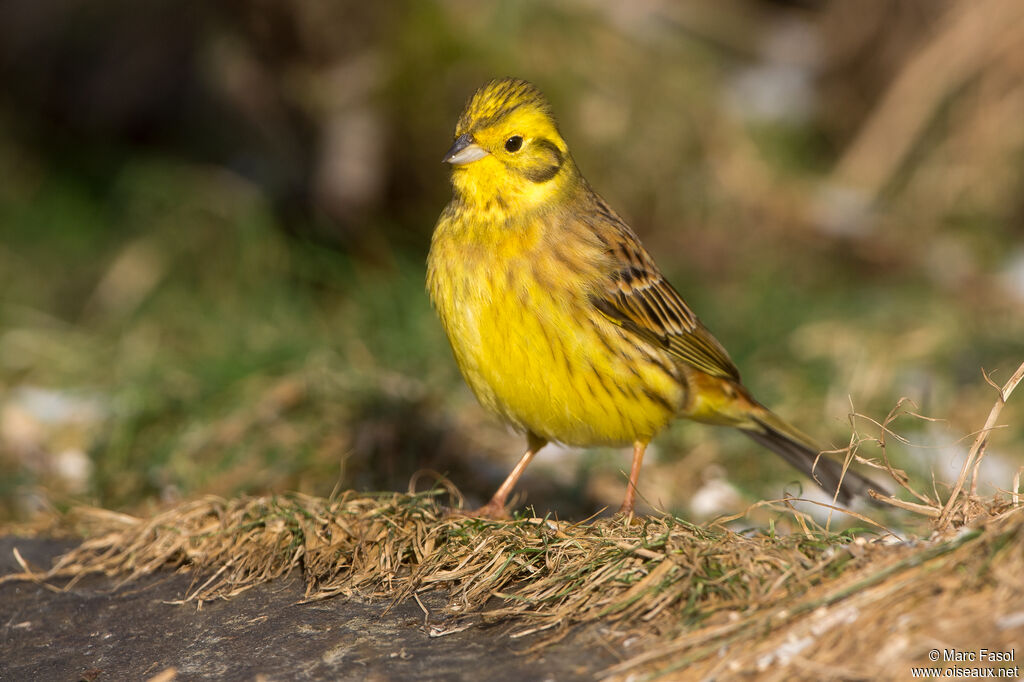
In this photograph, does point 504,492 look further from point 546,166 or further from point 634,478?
point 546,166

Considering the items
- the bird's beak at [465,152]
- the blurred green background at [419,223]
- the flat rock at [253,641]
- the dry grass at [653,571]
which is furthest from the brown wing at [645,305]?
the flat rock at [253,641]

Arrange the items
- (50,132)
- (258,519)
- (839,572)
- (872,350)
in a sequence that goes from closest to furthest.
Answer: (839,572) < (258,519) < (872,350) < (50,132)

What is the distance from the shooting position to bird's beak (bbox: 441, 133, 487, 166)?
414 cm

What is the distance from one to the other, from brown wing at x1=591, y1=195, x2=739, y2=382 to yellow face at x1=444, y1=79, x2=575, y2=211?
347 millimetres

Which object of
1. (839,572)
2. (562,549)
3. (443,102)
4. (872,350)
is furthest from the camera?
(443,102)

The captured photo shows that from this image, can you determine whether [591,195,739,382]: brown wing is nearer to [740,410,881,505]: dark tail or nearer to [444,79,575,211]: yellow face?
[740,410,881,505]: dark tail

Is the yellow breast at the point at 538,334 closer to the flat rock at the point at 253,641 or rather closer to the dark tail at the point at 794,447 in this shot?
the dark tail at the point at 794,447

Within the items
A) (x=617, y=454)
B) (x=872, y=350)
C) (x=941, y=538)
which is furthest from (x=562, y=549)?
(x=872, y=350)

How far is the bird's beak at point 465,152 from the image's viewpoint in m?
4.14

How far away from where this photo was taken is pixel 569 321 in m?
4.04

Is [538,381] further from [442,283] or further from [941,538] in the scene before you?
[941,538]

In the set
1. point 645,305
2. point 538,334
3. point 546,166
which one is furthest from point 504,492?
point 546,166

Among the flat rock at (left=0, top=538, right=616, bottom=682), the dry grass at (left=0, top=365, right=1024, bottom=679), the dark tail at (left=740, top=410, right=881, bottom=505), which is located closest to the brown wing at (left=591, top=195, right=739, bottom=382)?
the dark tail at (left=740, top=410, right=881, bottom=505)

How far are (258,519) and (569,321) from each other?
128 centimetres
